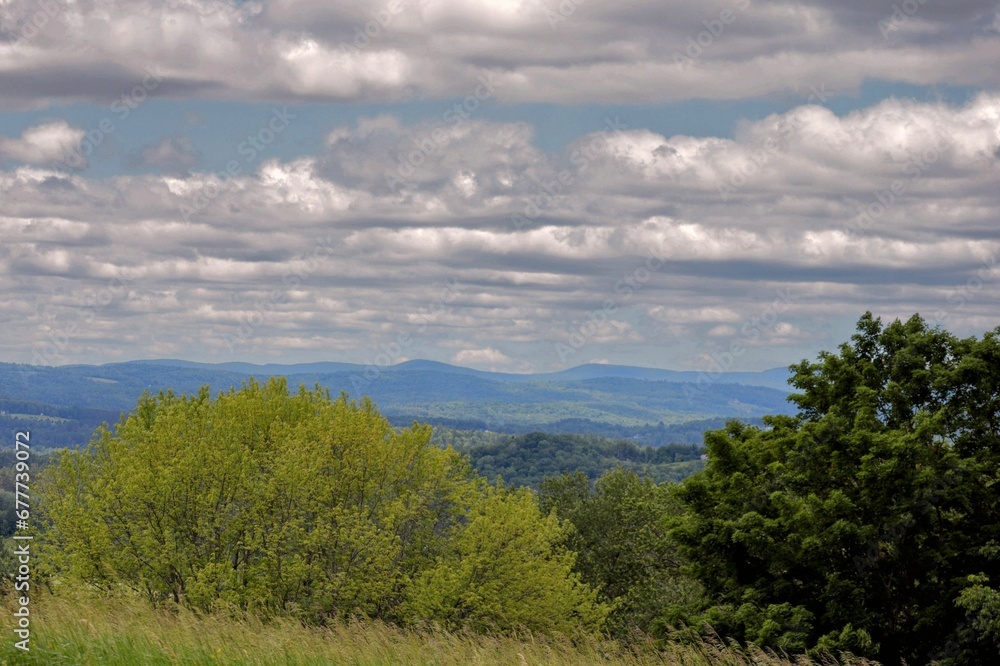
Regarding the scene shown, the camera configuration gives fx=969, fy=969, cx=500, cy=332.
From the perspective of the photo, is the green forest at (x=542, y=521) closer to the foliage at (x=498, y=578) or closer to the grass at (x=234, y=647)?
the foliage at (x=498, y=578)

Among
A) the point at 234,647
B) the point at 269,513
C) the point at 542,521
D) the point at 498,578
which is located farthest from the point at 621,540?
the point at 234,647

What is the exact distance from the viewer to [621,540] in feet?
214

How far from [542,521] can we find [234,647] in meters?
32.7

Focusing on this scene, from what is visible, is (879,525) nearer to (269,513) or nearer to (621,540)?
(269,513)

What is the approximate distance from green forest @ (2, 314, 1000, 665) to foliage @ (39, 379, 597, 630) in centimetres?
10

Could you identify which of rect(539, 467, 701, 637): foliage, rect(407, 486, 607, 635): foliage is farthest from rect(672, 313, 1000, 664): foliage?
rect(539, 467, 701, 637): foliage

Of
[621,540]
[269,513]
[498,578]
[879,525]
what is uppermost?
[879,525]

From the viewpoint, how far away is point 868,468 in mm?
25922

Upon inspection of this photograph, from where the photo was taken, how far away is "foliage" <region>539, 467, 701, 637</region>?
2140 inches

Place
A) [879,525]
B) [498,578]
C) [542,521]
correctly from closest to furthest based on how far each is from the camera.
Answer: [879,525], [498,578], [542,521]

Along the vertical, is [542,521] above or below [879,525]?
below

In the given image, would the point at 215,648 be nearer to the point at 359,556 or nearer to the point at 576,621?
the point at 359,556

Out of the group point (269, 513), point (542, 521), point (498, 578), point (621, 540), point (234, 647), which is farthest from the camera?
point (621, 540)

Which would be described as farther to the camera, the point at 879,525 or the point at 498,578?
the point at 498,578
